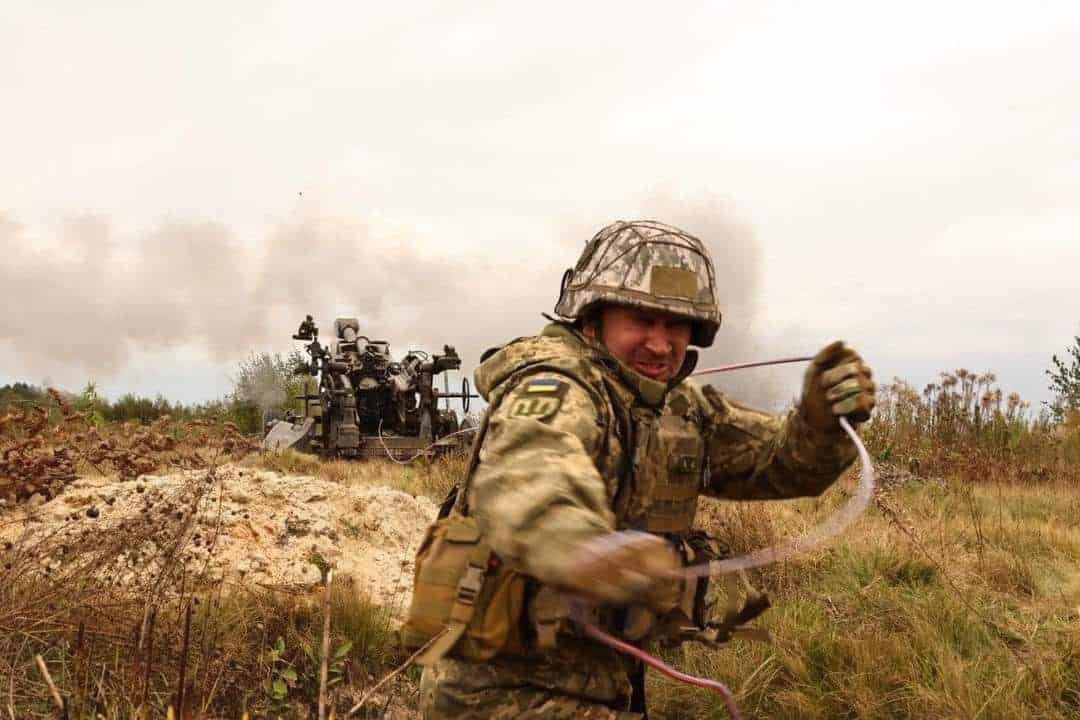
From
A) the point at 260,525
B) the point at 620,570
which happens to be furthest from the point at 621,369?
the point at 260,525

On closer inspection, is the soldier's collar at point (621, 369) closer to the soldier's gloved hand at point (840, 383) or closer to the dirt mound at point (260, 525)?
the soldier's gloved hand at point (840, 383)

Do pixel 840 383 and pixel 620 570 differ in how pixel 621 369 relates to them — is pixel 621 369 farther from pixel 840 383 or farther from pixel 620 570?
pixel 620 570

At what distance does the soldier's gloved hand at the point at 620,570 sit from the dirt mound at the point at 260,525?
329cm

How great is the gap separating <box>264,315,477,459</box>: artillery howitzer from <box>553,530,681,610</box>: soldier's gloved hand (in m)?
13.3

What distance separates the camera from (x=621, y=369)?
2682mm

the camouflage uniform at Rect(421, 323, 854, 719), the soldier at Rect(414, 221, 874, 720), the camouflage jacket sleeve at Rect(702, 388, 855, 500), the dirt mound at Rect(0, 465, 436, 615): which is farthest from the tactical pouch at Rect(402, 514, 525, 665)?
the dirt mound at Rect(0, 465, 436, 615)

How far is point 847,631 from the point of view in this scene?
4.50 metres

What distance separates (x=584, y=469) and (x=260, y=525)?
4846 millimetres

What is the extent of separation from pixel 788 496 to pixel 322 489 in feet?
17.3

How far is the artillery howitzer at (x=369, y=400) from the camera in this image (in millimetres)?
15211

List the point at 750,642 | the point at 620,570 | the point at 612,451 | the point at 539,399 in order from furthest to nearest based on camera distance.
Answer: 1. the point at 750,642
2. the point at 612,451
3. the point at 539,399
4. the point at 620,570

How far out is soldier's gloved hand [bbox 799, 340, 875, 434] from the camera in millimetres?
2582

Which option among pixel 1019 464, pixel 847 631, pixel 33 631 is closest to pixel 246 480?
pixel 33 631

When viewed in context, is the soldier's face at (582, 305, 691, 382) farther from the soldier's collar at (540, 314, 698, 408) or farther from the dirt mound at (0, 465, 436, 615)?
the dirt mound at (0, 465, 436, 615)
